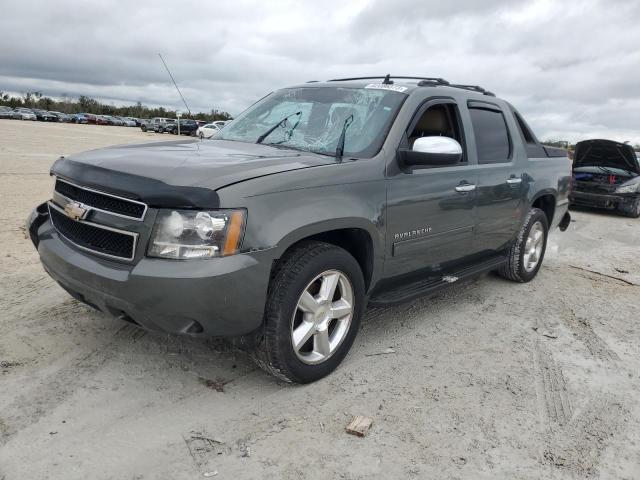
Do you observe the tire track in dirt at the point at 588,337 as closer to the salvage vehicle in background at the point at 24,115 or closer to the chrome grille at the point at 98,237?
the chrome grille at the point at 98,237

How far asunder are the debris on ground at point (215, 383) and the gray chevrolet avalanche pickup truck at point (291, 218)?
313mm

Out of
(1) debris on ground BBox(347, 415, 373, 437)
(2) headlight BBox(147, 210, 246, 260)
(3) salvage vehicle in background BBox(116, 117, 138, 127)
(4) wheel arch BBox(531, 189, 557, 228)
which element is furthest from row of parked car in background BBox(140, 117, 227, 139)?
(1) debris on ground BBox(347, 415, 373, 437)

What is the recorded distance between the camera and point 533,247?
226 inches

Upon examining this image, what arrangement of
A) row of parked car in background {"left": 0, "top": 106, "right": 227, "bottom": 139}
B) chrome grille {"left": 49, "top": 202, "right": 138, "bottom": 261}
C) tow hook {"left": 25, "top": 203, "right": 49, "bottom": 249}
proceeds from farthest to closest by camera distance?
row of parked car in background {"left": 0, "top": 106, "right": 227, "bottom": 139} → tow hook {"left": 25, "top": 203, "right": 49, "bottom": 249} → chrome grille {"left": 49, "top": 202, "right": 138, "bottom": 261}

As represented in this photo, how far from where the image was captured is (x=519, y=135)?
532 cm

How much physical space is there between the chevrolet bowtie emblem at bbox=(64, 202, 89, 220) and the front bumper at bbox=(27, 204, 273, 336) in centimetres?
21

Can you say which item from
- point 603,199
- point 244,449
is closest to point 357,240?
point 244,449

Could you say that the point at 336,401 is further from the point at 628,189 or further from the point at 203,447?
the point at 628,189

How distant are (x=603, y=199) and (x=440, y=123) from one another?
9.00 m

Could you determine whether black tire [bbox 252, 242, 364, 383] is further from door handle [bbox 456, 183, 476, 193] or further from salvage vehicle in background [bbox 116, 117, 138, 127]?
salvage vehicle in background [bbox 116, 117, 138, 127]

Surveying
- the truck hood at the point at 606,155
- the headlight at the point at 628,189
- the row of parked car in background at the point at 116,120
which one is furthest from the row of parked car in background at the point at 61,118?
the headlight at the point at 628,189

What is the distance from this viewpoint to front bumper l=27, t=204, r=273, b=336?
8.52 feet

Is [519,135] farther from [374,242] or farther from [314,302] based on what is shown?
[314,302]

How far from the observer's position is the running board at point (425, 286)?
3.65 m
